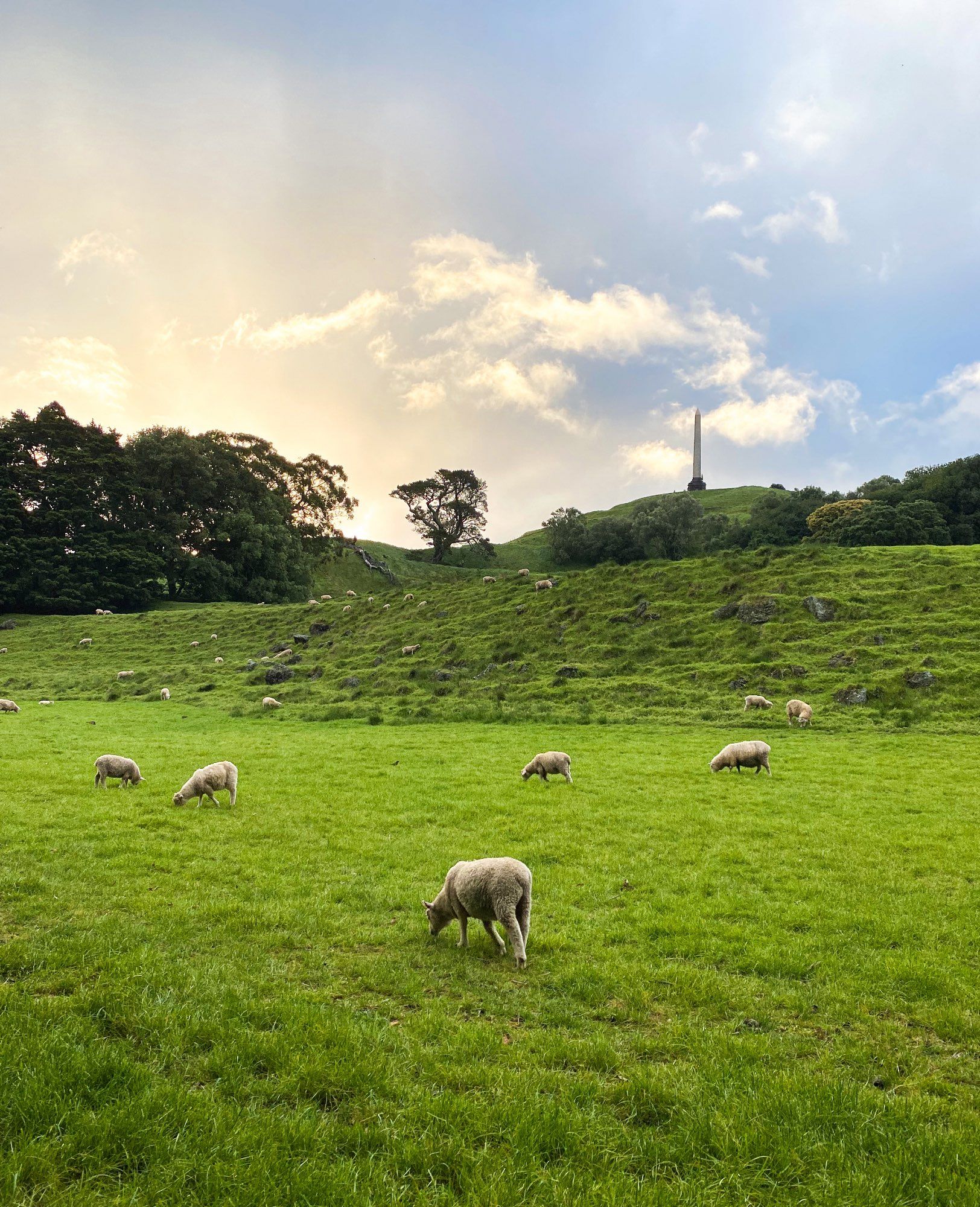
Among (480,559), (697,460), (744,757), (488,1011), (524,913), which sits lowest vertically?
(744,757)

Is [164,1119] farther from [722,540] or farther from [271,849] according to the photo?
[722,540]

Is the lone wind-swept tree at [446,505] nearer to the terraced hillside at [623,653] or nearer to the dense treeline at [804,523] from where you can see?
the dense treeline at [804,523]

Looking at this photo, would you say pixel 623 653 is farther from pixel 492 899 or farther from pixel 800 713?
pixel 492 899

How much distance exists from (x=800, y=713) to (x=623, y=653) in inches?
473

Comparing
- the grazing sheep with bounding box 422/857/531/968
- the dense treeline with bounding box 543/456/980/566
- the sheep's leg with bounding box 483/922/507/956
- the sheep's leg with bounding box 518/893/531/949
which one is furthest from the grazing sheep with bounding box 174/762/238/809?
the dense treeline with bounding box 543/456/980/566

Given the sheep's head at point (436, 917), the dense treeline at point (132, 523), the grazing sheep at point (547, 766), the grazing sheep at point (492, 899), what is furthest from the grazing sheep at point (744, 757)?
the dense treeline at point (132, 523)

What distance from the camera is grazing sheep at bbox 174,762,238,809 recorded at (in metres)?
16.1

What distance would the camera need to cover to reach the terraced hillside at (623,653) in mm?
29734

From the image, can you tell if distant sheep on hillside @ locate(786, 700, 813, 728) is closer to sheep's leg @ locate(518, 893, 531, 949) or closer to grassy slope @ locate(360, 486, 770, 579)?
sheep's leg @ locate(518, 893, 531, 949)

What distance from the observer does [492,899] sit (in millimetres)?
8359

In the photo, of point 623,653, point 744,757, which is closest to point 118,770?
point 744,757

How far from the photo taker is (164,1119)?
15.9 ft

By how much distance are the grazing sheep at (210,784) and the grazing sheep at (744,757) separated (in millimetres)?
14516

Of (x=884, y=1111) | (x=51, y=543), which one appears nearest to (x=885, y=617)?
(x=884, y=1111)
